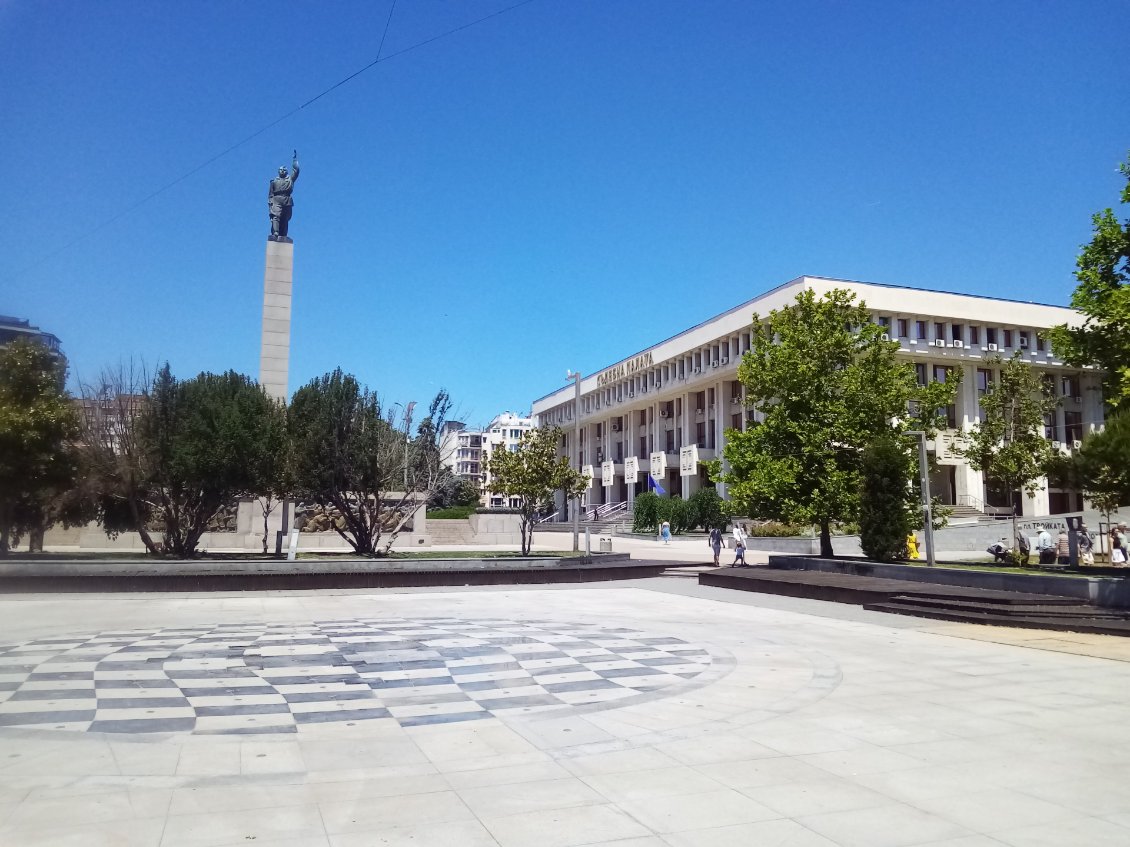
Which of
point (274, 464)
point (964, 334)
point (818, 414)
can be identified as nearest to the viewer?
point (818, 414)

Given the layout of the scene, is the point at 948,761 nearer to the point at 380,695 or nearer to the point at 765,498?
the point at 380,695

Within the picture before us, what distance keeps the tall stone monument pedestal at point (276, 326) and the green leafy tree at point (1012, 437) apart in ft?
92.7

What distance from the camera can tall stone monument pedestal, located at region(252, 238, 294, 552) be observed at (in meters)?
36.0

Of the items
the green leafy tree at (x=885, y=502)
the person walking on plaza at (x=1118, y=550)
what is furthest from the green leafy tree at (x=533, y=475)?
the person walking on plaza at (x=1118, y=550)

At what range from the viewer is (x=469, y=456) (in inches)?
5915

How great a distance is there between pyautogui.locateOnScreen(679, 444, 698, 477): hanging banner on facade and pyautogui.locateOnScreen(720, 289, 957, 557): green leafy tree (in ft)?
108

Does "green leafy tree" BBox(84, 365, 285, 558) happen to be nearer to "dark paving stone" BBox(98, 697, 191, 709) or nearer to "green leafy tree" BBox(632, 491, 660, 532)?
"dark paving stone" BBox(98, 697, 191, 709)

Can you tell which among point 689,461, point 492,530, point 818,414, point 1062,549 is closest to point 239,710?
point 818,414

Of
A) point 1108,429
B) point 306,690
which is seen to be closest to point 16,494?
point 306,690

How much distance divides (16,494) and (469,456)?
4929 inches

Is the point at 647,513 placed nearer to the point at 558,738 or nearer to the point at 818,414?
the point at 818,414

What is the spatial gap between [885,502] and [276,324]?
2649 cm

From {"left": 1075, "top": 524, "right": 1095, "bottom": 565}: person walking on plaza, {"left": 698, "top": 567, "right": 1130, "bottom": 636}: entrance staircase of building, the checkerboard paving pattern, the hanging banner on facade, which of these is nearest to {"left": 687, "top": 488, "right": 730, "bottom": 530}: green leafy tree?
the hanging banner on facade

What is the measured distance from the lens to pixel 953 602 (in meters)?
14.9
